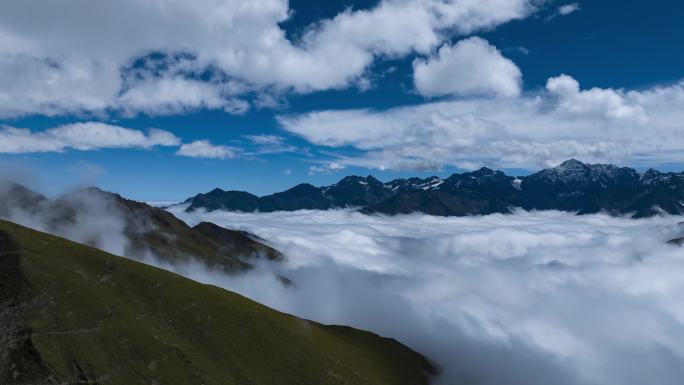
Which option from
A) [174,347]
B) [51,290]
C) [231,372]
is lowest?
[231,372]

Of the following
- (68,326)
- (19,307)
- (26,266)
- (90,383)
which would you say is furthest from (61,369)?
(26,266)

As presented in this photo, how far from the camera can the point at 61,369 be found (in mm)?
162750

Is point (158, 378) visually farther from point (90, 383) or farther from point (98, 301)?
point (98, 301)

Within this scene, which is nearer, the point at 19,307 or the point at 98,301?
the point at 19,307

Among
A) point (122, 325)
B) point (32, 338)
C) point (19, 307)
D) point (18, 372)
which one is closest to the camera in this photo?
point (18, 372)

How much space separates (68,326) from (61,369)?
21824 mm

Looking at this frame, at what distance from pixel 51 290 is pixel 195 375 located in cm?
6904

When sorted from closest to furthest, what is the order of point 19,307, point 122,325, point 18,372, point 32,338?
point 18,372 → point 32,338 → point 19,307 → point 122,325

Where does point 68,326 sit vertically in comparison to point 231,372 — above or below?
above

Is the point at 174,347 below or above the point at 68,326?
below

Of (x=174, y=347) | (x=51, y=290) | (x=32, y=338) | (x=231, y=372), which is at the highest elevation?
(x=51, y=290)

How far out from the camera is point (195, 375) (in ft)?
609

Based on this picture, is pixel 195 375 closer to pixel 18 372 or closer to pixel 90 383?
pixel 90 383

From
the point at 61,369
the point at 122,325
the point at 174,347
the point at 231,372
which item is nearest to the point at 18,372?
the point at 61,369
